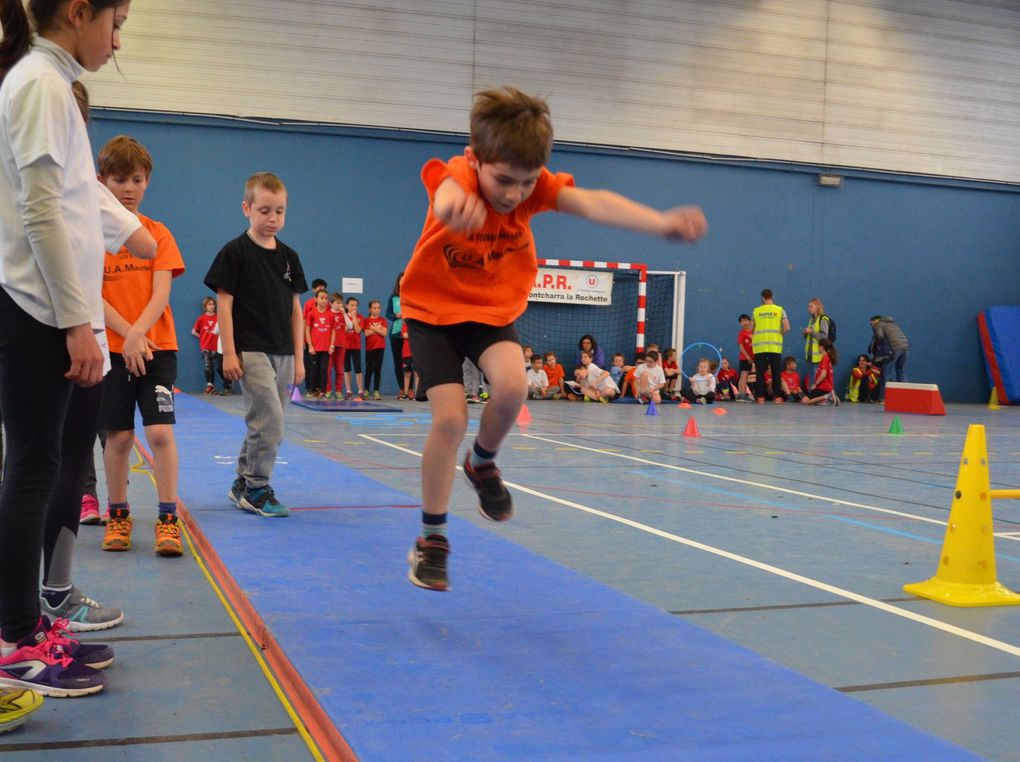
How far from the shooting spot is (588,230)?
1636cm

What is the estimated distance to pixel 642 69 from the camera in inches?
642

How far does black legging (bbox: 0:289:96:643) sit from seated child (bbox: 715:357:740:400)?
15222mm

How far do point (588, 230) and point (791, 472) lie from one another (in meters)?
10.0

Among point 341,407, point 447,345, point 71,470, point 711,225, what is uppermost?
point 711,225

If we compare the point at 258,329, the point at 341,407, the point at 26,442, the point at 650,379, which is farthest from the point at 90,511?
the point at 650,379

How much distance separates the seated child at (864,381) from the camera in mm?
17422

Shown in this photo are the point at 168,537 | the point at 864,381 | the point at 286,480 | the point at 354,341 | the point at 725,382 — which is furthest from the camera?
the point at 864,381

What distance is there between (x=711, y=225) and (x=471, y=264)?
1469 centimetres

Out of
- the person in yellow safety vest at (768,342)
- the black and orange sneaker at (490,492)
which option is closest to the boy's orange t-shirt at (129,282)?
the black and orange sneaker at (490,492)

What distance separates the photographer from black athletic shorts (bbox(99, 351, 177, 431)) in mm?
3814

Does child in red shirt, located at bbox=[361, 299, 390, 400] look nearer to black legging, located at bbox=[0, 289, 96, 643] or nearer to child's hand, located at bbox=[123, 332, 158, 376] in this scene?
child's hand, located at bbox=[123, 332, 158, 376]

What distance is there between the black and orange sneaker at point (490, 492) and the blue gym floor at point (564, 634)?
0.24 meters

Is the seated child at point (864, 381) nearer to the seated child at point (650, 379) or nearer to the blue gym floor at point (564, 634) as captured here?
the seated child at point (650, 379)

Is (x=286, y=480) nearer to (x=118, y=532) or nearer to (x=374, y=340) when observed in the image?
(x=118, y=532)
